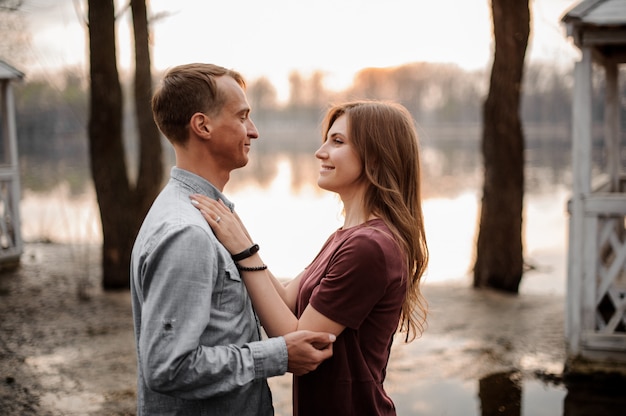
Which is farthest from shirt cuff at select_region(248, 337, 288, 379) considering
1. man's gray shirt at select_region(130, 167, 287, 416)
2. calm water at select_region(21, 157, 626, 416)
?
calm water at select_region(21, 157, 626, 416)

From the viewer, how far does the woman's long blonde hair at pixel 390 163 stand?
99.0 inches

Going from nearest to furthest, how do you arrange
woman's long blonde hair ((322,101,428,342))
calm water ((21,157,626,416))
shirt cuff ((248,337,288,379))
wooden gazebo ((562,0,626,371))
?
1. shirt cuff ((248,337,288,379))
2. woman's long blonde hair ((322,101,428,342))
3. calm water ((21,157,626,416))
4. wooden gazebo ((562,0,626,371))

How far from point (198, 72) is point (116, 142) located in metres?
7.28

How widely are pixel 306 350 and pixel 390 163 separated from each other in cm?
76

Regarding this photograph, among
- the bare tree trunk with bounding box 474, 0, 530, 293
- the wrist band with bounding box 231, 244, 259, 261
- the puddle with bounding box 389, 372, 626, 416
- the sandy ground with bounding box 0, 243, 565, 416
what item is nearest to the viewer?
the wrist band with bounding box 231, 244, 259, 261

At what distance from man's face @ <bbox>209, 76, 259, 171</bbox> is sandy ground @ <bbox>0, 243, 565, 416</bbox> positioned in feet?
10.7

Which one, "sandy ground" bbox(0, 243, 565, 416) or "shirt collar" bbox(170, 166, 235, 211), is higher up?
"shirt collar" bbox(170, 166, 235, 211)

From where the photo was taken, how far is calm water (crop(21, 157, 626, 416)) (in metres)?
5.39

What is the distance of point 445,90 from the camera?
115938mm

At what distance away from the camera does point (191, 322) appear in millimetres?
1997

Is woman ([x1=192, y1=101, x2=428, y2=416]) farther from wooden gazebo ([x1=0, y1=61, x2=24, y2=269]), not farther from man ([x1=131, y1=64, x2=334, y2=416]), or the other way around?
wooden gazebo ([x1=0, y1=61, x2=24, y2=269])

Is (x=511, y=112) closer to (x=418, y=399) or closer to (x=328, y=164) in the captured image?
(x=418, y=399)

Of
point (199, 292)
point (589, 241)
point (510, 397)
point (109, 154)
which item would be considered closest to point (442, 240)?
point (109, 154)

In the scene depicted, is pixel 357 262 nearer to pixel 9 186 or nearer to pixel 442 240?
pixel 9 186
